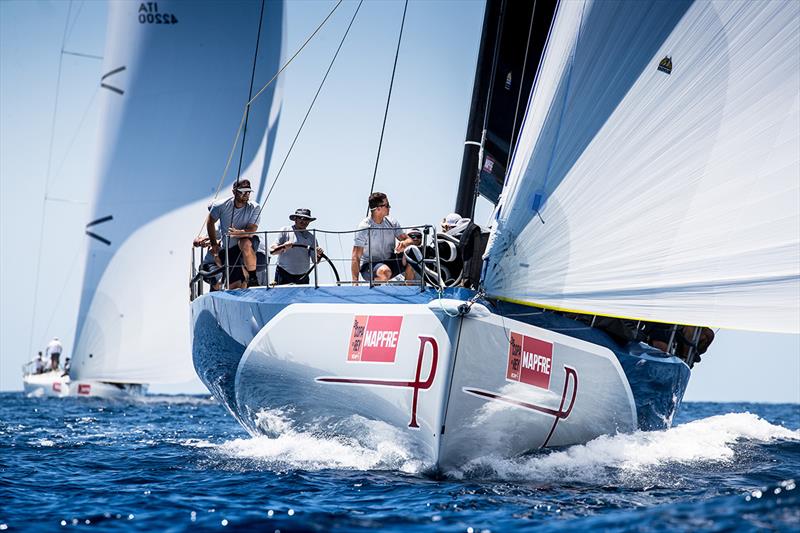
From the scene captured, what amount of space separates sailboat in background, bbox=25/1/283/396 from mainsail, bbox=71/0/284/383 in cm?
2

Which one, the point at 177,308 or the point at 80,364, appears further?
the point at 80,364

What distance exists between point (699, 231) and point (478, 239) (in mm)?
1470

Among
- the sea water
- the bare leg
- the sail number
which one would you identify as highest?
the sail number

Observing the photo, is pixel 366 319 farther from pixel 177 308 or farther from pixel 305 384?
pixel 177 308

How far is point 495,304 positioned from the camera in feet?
19.1

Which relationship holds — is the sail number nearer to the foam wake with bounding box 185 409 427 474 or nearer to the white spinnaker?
the foam wake with bounding box 185 409 427 474

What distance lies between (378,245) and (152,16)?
12273mm

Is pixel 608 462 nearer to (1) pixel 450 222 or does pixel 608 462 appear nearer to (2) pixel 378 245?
(1) pixel 450 222

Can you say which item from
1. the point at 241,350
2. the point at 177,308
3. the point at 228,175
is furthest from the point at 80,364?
the point at 241,350

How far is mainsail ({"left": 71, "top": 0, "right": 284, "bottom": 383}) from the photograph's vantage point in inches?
672

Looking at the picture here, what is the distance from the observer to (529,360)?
595 cm

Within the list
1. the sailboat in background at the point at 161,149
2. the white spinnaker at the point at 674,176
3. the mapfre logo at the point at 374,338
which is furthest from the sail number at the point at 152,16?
the white spinnaker at the point at 674,176

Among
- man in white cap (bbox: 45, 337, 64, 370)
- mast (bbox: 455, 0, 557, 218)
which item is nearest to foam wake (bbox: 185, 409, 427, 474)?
mast (bbox: 455, 0, 557, 218)

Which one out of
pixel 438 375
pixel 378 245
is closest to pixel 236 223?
pixel 378 245
